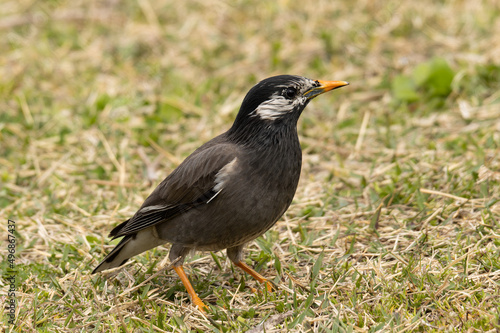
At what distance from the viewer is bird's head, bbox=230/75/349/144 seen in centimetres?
473

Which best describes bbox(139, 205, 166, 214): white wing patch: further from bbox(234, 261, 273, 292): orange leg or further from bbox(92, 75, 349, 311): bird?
bbox(234, 261, 273, 292): orange leg

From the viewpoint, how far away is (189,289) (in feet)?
15.3

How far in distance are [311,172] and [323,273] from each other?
202 cm

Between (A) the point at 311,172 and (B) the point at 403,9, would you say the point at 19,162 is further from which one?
(B) the point at 403,9

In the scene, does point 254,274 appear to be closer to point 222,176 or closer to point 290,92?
point 222,176

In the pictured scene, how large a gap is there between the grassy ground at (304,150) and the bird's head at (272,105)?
110 centimetres

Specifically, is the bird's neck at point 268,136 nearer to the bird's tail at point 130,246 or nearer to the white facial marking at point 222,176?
the white facial marking at point 222,176

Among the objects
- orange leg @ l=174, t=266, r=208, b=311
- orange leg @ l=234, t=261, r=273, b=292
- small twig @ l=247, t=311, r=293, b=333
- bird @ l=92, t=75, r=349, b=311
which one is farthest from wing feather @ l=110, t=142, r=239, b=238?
small twig @ l=247, t=311, r=293, b=333

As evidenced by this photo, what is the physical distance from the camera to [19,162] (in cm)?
692

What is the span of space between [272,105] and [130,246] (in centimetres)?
158

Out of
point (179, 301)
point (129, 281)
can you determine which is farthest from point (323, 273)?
point (129, 281)

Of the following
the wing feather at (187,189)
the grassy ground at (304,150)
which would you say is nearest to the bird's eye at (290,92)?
the wing feather at (187,189)

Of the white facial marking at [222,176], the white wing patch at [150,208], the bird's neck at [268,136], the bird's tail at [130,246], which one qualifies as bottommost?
the bird's tail at [130,246]

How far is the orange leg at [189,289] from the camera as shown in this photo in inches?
177
